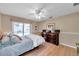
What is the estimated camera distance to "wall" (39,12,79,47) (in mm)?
1221

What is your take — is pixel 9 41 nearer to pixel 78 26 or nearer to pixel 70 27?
pixel 70 27

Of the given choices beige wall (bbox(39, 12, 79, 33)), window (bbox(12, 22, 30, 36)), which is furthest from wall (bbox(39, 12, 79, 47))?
window (bbox(12, 22, 30, 36))

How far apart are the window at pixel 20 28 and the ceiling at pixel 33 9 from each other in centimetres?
15

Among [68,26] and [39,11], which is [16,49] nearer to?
[39,11]

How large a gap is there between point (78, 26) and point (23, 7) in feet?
3.15

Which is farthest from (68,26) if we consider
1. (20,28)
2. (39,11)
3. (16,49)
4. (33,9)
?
(16,49)

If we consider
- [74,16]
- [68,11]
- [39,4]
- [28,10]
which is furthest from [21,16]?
[74,16]

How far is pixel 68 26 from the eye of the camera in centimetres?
130

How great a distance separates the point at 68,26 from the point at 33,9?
688mm

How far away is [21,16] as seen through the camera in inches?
48.6

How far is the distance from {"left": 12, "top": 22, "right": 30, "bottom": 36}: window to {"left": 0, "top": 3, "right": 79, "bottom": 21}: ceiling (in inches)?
5.9

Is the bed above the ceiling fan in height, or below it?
below

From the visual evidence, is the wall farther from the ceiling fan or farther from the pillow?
the pillow

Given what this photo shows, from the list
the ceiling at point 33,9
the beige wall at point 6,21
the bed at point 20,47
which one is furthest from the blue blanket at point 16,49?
the ceiling at point 33,9
